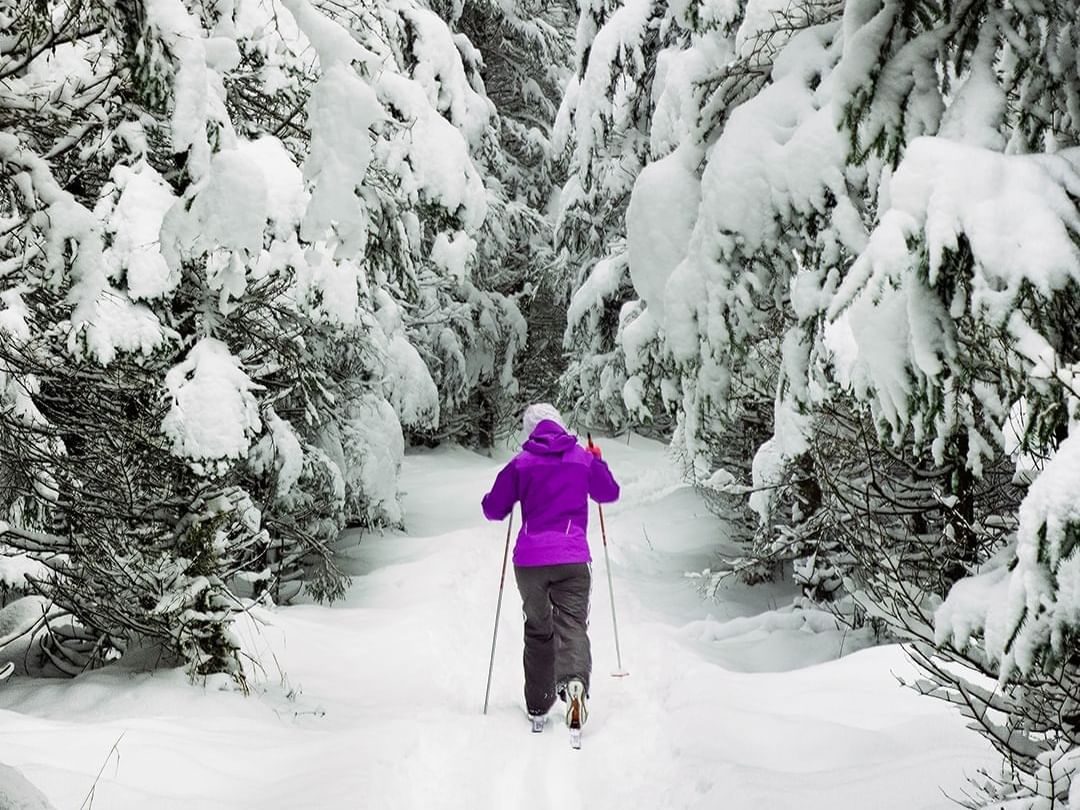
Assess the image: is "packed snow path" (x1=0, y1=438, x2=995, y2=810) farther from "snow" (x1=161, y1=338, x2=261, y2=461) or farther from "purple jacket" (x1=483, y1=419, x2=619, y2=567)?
"snow" (x1=161, y1=338, x2=261, y2=461)

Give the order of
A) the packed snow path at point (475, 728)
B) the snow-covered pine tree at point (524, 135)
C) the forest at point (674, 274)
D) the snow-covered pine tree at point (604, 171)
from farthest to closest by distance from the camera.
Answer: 1. the snow-covered pine tree at point (524, 135)
2. the snow-covered pine tree at point (604, 171)
3. the packed snow path at point (475, 728)
4. the forest at point (674, 274)

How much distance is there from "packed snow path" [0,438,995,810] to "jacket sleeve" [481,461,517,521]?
137 centimetres

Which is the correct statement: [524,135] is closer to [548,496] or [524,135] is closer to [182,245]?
[548,496]

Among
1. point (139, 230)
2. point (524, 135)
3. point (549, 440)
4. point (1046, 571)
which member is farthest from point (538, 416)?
point (524, 135)

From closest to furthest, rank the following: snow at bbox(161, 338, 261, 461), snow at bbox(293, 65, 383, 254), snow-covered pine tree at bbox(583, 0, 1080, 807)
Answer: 1. snow-covered pine tree at bbox(583, 0, 1080, 807)
2. snow at bbox(293, 65, 383, 254)
3. snow at bbox(161, 338, 261, 461)

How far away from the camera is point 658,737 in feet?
18.1

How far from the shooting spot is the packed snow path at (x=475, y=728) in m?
4.12

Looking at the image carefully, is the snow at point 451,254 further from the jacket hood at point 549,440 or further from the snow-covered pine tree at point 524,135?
the snow-covered pine tree at point 524,135

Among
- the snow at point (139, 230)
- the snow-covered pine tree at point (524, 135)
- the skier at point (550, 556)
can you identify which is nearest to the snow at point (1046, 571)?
the snow at point (139, 230)

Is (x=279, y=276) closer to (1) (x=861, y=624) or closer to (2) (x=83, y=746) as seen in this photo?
(2) (x=83, y=746)

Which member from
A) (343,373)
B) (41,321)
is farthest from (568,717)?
(343,373)

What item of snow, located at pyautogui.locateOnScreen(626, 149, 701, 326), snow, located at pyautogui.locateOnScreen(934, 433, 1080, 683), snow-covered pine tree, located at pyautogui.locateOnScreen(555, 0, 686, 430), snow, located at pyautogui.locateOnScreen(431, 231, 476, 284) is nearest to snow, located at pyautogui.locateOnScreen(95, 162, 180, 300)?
snow, located at pyautogui.locateOnScreen(431, 231, 476, 284)

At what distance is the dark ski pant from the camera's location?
589 cm

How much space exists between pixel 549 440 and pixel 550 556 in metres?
0.78
